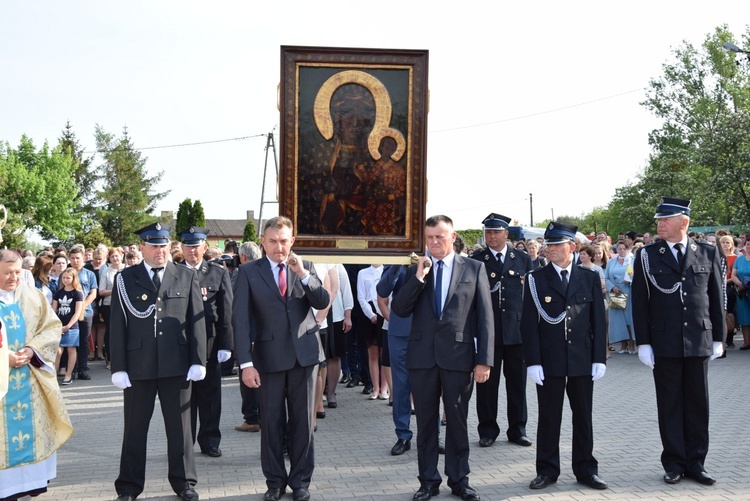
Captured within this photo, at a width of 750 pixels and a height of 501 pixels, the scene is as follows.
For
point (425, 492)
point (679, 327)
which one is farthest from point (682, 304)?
point (425, 492)

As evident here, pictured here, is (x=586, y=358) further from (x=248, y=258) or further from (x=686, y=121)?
(x=686, y=121)

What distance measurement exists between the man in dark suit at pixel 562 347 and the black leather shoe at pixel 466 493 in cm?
62

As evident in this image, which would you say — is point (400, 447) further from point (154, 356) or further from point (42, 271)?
point (42, 271)

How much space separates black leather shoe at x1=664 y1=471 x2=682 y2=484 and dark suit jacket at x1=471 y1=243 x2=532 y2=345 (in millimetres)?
2136

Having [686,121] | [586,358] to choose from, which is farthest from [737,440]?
[686,121]

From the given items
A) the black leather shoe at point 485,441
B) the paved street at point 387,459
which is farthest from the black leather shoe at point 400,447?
the black leather shoe at point 485,441

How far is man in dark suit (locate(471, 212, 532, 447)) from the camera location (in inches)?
332

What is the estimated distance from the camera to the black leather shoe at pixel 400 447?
8062mm

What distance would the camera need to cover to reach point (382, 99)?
25.6 feet

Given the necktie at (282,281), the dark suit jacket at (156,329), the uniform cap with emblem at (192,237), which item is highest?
the uniform cap with emblem at (192,237)

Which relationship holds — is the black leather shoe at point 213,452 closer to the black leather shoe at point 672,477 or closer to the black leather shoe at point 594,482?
the black leather shoe at point 594,482

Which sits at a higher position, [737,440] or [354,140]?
[354,140]

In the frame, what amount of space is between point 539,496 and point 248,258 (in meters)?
4.98

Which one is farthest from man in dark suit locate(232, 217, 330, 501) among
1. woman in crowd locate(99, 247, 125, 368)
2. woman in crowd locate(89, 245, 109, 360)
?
woman in crowd locate(89, 245, 109, 360)
